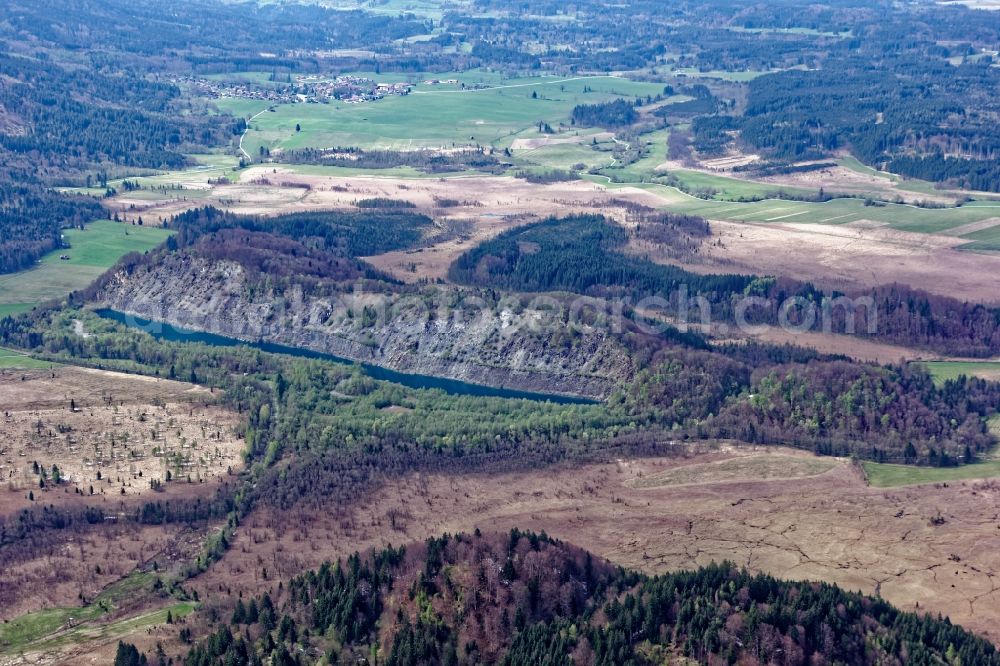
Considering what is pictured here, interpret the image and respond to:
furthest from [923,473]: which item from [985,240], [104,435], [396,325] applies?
[985,240]

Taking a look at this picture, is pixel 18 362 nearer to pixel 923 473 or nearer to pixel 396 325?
pixel 396 325

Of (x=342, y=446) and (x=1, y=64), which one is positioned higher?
(x=1, y=64)

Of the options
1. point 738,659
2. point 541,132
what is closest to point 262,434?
point 738,659

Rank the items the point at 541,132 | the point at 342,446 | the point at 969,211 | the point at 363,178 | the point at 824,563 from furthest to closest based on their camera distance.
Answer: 1. the point at 541,132
2. the point at 363,178
3. the point at 969,211
4. the point at 342,446
5. the point at 824,563

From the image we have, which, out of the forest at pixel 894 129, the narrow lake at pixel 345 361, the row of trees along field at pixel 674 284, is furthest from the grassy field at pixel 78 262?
the forest at pixel 894 129

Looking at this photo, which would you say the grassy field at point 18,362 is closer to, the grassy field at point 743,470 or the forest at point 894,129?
the grassy field at point 743,470

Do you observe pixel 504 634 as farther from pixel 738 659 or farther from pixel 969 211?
pixel 969 211
